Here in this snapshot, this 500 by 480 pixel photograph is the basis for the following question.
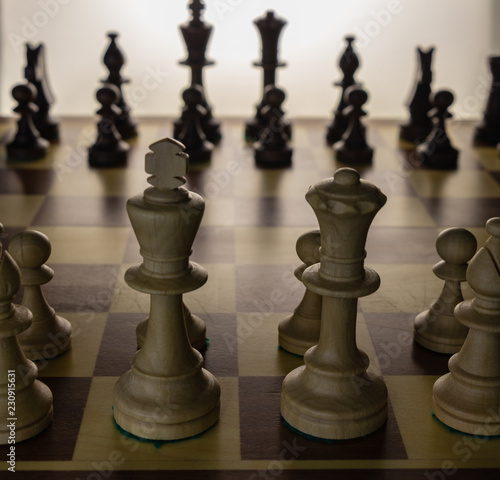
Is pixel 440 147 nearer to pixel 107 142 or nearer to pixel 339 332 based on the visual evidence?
pixel 107 142

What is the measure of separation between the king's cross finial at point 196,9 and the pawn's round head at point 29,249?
1.64 m

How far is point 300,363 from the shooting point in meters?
1.45

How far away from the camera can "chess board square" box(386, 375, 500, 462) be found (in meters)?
1.20

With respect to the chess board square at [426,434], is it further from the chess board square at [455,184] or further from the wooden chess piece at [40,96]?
the wooden chess piece at [40,96]

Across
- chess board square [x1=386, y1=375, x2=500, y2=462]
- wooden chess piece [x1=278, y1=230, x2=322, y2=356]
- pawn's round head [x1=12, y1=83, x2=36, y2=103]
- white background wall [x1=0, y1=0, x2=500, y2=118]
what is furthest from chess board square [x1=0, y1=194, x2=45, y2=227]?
white background wall [x1=0, y1=0, x2=500, y2=118]

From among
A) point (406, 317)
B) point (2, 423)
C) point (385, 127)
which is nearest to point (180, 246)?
point (2, 423)

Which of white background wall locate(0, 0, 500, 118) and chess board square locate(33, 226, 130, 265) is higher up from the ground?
white background wall locate(0, 0, 500, 118)

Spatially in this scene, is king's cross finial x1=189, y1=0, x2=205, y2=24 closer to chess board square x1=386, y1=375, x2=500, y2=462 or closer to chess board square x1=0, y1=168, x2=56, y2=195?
chess board square x1=0, y1=168, x2=56, y2=195

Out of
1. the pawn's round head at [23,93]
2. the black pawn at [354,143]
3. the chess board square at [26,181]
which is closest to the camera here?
the chess board square at [26,181]

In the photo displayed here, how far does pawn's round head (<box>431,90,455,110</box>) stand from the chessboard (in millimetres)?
203

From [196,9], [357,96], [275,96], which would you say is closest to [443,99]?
[357,96]

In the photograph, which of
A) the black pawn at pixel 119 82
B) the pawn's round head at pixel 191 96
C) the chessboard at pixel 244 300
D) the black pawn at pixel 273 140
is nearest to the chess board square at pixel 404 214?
the chessboard at pixel 244 300

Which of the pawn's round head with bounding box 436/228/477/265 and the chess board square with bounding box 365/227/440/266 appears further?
the chess board square with bounding box 365/227/440/266

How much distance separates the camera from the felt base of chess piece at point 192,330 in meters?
1.46
